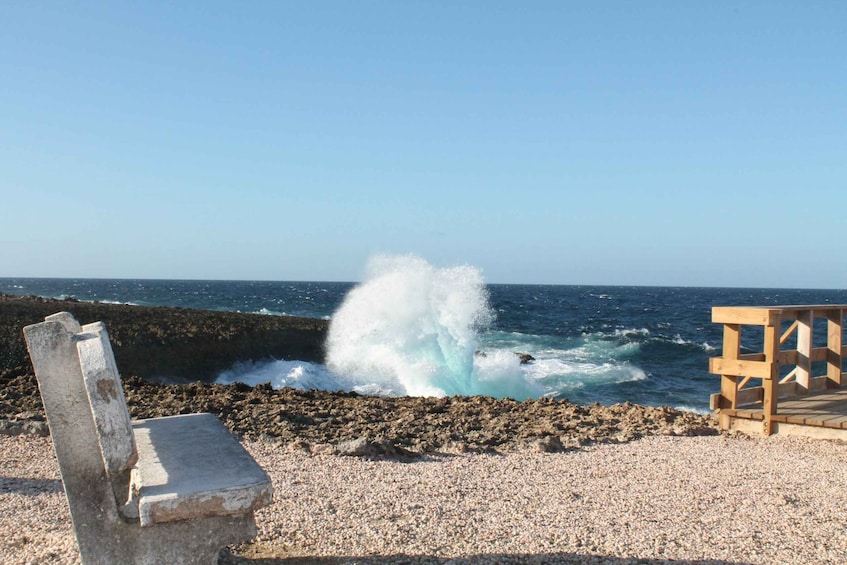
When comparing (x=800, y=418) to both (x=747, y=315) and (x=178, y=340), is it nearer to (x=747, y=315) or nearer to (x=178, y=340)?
(x=747, y=315)

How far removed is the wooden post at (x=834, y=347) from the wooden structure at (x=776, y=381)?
0.01m

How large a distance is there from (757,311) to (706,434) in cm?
167

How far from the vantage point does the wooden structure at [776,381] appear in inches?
320

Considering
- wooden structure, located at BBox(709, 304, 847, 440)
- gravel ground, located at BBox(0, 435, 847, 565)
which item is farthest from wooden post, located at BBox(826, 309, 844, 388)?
gravel ground, located at BBox(0, 435, 847, 565)

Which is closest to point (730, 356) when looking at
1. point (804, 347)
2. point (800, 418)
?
point (800, 418)

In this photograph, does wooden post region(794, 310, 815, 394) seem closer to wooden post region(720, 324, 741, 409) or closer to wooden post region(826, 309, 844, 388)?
wooden post region(826, 309, 844, 388)

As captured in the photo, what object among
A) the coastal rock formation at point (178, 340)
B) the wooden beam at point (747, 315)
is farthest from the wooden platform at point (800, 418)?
the coastal rock formation at point (178, 340)

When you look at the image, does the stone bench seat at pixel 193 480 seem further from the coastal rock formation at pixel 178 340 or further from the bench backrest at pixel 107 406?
the coastal rock formation at pixel 178 340

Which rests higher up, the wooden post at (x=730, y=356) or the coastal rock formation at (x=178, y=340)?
the wooden post at (x=730, y=356)

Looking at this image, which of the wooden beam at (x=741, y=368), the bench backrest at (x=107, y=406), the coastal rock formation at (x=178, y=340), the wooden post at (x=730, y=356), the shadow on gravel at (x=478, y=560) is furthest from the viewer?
the coastal rock formation at (x=178, y=340)

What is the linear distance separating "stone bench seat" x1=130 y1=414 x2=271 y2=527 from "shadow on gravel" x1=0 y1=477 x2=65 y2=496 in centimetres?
229

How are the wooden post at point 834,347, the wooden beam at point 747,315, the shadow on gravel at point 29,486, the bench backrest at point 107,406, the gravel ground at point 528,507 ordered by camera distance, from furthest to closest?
the wooden post at point 834,347, the wooden beam at point 747,315, the shadow on gravel at point 29,486, the gravel ground at point 528,507, the bench backrest at point 107,406

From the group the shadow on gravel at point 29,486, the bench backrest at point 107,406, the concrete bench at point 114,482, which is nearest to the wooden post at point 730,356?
the concrete bench at point 114,482

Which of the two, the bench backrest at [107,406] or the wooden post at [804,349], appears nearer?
the bench backrest at [107,406]
